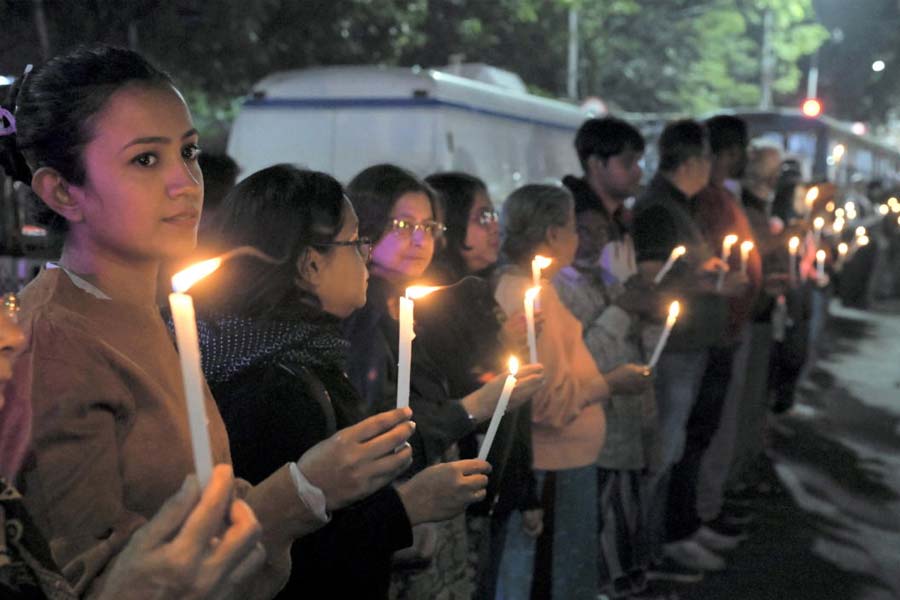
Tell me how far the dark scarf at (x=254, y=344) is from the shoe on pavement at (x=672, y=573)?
12.3 ft

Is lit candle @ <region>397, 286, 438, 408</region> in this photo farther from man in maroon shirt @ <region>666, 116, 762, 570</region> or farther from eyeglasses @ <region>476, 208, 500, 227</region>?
man in maroon shirt @ <region>666, 116, 762, 570</region>

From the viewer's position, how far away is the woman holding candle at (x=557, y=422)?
4.18 m

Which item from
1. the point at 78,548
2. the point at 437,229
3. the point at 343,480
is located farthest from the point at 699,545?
the point at 78,548

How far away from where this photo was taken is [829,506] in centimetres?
696

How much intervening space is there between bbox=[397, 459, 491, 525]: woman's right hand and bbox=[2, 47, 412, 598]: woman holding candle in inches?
12.0

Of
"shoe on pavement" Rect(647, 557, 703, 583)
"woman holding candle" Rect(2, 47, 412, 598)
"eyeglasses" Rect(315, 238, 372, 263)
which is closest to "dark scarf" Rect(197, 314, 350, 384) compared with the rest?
"eyeglasses" Rect(315, 238, 372, 263)

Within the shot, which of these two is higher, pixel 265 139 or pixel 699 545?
pixel 265 139

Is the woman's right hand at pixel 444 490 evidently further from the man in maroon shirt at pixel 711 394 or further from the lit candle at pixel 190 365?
the man in maroon shirt at pixel 711 394

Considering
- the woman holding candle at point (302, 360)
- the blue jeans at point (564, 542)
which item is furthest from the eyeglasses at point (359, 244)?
the blue jeans at point (564, 542)

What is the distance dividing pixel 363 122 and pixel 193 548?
8.88 metres

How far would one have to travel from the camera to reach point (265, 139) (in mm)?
10102

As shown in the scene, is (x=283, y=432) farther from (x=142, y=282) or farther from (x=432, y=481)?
(x=142, y=282)

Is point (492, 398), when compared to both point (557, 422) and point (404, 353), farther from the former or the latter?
point (404, 353)

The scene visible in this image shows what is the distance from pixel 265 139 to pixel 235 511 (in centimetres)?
914
